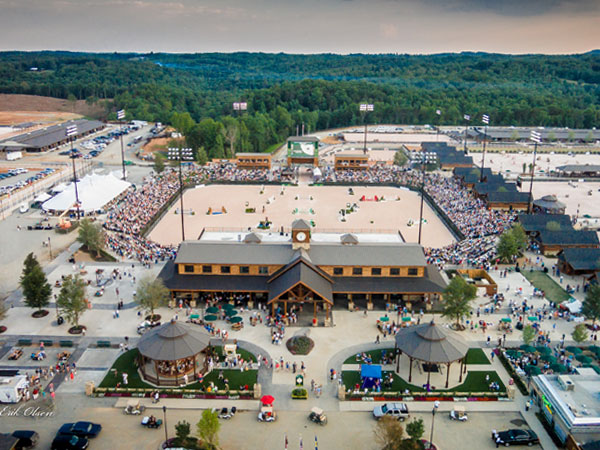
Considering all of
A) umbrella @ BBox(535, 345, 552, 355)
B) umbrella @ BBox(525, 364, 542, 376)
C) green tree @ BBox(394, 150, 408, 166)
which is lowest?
umbrella @ BBox(525, 364, 542, 376)

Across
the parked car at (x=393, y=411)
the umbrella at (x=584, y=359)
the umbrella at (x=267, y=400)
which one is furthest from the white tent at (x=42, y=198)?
the umbrella at (x=584, y=359)

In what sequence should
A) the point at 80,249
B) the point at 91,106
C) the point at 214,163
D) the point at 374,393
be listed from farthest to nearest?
the point at 91,106 < the point at 214,163 < the point at 80,249 < the point at 374,393

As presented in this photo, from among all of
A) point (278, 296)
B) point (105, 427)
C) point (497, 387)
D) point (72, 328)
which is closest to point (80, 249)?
point (72, 328)

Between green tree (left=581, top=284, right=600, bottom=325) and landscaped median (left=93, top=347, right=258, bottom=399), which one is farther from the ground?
green tree (left=581, top=284, right=600, bottom=325)

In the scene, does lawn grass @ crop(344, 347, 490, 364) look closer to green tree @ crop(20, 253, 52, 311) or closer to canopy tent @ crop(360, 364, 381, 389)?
canopy tent @ crop(360, 364, 381, 389)

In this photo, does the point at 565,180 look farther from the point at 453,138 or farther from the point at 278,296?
the point at 278,296

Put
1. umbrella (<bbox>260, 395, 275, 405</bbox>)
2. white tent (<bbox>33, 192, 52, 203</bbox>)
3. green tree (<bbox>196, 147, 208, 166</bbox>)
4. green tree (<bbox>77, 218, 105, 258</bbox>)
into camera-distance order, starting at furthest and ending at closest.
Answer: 1. green tree (<bbox>196, 147, 208, 166</bbox>)
2. white tent (<bbox>33, 192, 52, 203</bbox>)
3. green tree (<bbox>77, 218, 105, 258</bbox>)
4. umbrella (<bbox>260, 395, 275, 405</bbox>)

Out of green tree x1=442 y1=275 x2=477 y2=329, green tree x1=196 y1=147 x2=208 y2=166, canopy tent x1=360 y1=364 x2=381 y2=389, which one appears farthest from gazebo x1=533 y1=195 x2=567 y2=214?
green tree x1=196 y1=147 x2=208 y2=166

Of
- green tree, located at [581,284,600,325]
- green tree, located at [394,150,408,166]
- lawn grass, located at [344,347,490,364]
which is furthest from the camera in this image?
green tree, located at [394,150,408,166]

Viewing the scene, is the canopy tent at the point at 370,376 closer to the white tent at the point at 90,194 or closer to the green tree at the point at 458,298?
the green tree at the point at 458,298
